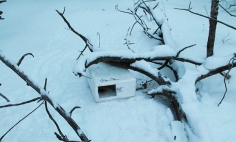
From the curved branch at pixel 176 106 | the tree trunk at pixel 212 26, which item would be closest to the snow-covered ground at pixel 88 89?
the curved branch at pixel 176 106

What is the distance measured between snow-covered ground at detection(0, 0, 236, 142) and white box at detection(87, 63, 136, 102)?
10 centimetres

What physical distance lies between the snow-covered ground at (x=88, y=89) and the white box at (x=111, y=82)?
10 cm

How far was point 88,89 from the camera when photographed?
3.12m

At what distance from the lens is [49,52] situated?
4.24 meters

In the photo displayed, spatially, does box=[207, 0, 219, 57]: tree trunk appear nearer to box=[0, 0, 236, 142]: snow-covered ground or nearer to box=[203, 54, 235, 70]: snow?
box=[0, 0, 236, 142]: snow-covered ground

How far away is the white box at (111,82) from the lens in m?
2.70

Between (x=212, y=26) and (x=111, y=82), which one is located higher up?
(x=212, y=26)

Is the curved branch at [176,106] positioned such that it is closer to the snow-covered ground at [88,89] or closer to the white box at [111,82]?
the snow-covered ground at [88,89]

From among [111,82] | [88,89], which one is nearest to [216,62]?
[111,82]

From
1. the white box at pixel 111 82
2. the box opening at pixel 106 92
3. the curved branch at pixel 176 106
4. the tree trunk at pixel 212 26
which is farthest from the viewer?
the tree trunk at pixel 212 26

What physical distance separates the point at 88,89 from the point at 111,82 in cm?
56

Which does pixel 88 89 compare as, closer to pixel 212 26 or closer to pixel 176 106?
pixel 176 106

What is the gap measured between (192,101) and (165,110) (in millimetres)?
387

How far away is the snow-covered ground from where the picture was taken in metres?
2.33
